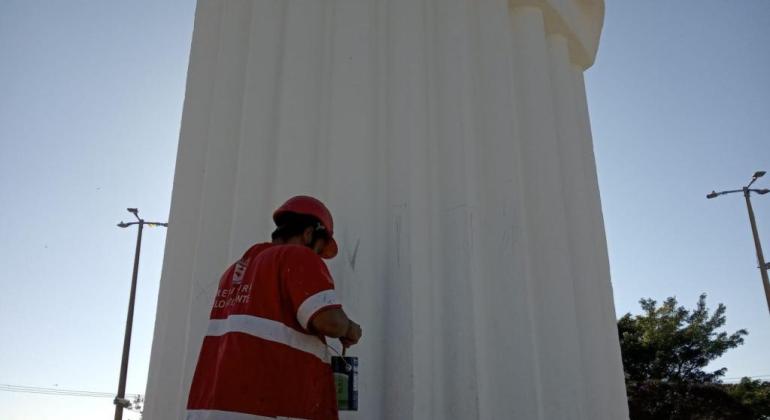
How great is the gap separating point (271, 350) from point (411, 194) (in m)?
1.38

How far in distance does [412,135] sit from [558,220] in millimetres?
1294

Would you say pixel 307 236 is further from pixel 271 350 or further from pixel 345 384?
pixel 345 384

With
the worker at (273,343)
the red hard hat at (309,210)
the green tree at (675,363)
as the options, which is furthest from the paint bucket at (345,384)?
the green tree at (675,363)

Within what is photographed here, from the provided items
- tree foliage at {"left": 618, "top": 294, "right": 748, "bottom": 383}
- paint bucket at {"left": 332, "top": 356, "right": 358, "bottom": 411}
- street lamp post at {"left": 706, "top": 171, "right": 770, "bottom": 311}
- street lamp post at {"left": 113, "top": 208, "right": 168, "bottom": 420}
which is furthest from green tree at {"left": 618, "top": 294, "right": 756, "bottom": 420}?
paint bucket at {"left": 332, "top": 356, "right": 358, "bottom": 411}

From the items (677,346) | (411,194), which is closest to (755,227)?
(677,346)

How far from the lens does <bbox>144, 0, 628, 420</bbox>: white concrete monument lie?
329cm

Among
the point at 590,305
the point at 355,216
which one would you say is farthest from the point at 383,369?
the point at 590,305

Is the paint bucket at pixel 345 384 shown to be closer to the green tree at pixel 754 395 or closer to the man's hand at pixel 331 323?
the man's hand at pixel 331 323

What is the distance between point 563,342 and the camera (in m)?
3.82

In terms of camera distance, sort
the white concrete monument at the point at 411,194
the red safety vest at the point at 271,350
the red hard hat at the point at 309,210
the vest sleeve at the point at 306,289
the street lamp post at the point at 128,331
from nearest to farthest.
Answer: the red safety vest at the point at 271,350 < the vest sleeve at the point at 306,289 < the red hard hat at the point at 309,210 < the white concrete monument at the point at 411,194 < the street lamp post at the point at 128,331

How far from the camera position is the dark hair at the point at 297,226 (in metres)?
2.81

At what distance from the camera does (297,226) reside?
2.81 meters

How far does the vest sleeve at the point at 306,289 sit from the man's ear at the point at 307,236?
0.30 meters

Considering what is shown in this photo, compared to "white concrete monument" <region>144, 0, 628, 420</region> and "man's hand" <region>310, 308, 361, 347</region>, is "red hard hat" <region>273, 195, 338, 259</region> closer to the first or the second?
"man's hand" <region>310, 308, 361, 347</region>
